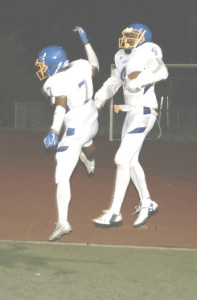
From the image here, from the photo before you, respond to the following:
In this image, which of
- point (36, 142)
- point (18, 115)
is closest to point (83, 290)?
point (36, 142)

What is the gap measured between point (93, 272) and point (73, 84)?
6.84 feet

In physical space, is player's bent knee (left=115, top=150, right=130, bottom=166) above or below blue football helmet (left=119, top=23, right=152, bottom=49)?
below

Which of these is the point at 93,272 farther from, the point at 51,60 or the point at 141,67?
the point at 141,67

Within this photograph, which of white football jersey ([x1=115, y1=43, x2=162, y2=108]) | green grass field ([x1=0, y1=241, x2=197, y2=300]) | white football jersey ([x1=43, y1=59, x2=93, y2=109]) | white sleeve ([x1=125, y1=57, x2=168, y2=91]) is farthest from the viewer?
white football jersey ([x1=115, y1=43, x2=162, y2=108])

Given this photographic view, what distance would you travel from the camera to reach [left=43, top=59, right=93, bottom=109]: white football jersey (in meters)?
7.93

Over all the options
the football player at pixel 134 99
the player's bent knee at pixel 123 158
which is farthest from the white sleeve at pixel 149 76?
the player's bent knee at pixel 123 158

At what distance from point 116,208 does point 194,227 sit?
96 centimetres

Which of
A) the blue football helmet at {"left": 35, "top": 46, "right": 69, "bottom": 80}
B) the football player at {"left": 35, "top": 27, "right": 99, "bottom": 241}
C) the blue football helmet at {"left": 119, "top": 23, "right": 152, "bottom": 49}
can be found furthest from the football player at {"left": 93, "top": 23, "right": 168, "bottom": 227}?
the blue football helmet at {"left": 35, "top": 46, "right": 69, "bottom": 80}

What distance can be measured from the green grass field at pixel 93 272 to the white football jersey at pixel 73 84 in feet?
4.69

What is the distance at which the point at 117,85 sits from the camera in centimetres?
883

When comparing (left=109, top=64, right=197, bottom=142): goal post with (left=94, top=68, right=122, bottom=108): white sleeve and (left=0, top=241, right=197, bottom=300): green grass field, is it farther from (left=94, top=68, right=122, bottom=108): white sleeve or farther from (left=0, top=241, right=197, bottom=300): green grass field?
(left=0, top=241, right=197, bottom=300): green grass field

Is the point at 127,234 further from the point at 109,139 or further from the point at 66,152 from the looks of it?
the point at 109,139

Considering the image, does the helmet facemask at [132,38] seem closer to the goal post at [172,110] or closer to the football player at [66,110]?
the football player at [66,110]

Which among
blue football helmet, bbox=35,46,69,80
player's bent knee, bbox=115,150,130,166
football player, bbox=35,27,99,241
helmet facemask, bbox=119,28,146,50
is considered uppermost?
helmet facemask, bbox=119,28,146,50
